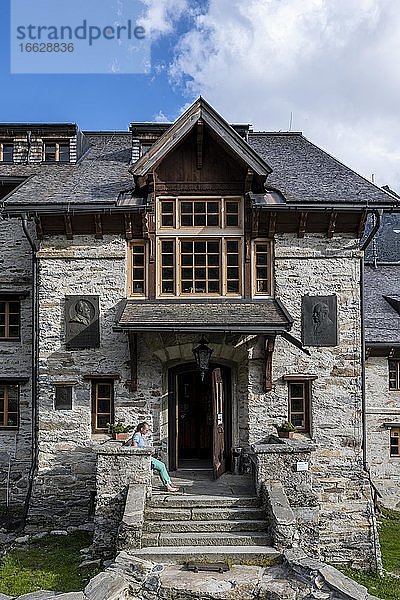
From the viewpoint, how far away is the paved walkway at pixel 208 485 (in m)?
14.2

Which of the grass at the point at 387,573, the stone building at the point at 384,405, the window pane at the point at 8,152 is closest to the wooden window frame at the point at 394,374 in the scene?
the stone building at the point at 384,405

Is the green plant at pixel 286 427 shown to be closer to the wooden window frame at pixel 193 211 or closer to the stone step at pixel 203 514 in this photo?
the stone step at pixel 203 514

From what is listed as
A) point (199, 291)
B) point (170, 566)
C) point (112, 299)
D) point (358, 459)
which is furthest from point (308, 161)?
point (170, 566)

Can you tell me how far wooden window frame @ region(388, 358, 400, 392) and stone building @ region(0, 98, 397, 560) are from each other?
6693 mm

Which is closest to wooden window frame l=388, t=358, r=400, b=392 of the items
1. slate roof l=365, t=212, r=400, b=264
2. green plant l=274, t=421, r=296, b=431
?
green plant l=274, t=421, r=296, b=431

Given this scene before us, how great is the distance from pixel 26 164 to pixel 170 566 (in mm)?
13156

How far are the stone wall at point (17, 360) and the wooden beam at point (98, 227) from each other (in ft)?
9.53

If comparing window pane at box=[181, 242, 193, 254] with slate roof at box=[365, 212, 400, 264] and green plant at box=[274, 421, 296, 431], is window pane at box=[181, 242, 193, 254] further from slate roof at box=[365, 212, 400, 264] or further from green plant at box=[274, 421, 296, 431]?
slate roof at box=[365, 212, 400, 264]

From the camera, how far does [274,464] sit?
13781mm

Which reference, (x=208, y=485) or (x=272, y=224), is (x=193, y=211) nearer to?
(x=272, y=224)

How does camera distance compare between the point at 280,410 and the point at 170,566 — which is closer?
the point at 170,566

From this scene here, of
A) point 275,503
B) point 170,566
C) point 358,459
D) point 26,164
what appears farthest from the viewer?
point 26,164

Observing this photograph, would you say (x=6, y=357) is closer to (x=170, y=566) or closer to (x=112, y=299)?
(x=112, y=299)

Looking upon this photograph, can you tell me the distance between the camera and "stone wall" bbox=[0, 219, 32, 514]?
57.6 feet
